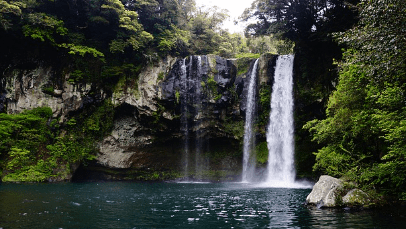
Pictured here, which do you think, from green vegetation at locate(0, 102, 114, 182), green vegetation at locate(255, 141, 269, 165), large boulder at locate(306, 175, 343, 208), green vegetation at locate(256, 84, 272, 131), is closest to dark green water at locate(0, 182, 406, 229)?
large boulder at locate(306, 175, 343, 208)

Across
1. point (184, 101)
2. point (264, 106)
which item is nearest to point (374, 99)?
point (264, 106)

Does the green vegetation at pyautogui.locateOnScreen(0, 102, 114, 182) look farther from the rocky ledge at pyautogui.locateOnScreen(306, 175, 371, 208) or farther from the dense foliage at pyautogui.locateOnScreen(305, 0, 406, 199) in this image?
the rocky ledge at pyautogui.locateOnScreen(306, 175, 371, 208)

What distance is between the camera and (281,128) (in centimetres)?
2088

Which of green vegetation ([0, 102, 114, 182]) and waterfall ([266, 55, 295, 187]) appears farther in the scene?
waterfall ([266, 55, 295, 187])

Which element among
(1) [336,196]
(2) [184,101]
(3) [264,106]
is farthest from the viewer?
(2) [184,101]

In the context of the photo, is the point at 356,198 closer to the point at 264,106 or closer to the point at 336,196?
the point at 336,196

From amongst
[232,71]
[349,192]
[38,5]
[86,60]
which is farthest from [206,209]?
[38,5]

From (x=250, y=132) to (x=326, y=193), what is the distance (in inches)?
500

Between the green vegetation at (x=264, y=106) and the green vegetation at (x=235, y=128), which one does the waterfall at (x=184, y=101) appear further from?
the green vegetation at (x=264, y=106)

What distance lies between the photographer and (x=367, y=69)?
27.6ft

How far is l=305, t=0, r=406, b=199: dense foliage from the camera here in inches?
286

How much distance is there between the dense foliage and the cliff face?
34.3 ft

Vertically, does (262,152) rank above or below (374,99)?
below

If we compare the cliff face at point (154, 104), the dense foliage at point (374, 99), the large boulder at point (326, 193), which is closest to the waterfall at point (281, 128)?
the cliff face at point (154, 104)
